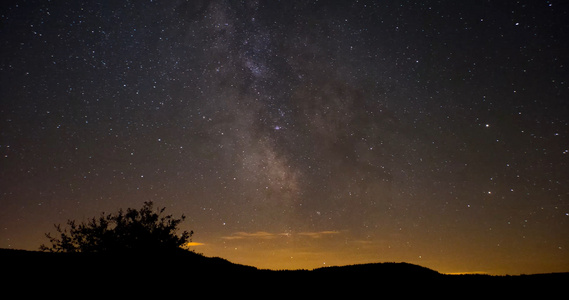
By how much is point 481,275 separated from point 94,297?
33.9 ft

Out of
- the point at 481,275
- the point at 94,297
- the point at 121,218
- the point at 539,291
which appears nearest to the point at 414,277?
the point at 481,275

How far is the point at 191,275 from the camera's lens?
30.8 feet

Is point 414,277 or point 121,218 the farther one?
point 121,218

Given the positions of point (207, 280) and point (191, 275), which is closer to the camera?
point (207, 280)

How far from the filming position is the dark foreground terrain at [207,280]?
7961 mm

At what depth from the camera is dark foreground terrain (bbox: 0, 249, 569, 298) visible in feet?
26.1

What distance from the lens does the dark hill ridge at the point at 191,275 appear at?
8.43m

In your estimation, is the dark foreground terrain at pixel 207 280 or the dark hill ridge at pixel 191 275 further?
the dark hill ridge at pixel 191 275

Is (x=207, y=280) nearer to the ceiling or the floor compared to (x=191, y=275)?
nearer to the floor

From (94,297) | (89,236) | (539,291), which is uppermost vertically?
(89,236)

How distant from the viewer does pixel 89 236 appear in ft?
56.3

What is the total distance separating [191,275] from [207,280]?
591mm

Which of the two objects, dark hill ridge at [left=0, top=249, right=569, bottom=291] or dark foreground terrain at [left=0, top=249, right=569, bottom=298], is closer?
dark foreground terrain at [left=0, top=249, right=569, bottom=298]

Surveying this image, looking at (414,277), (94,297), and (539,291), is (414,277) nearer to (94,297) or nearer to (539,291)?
(539,291)
